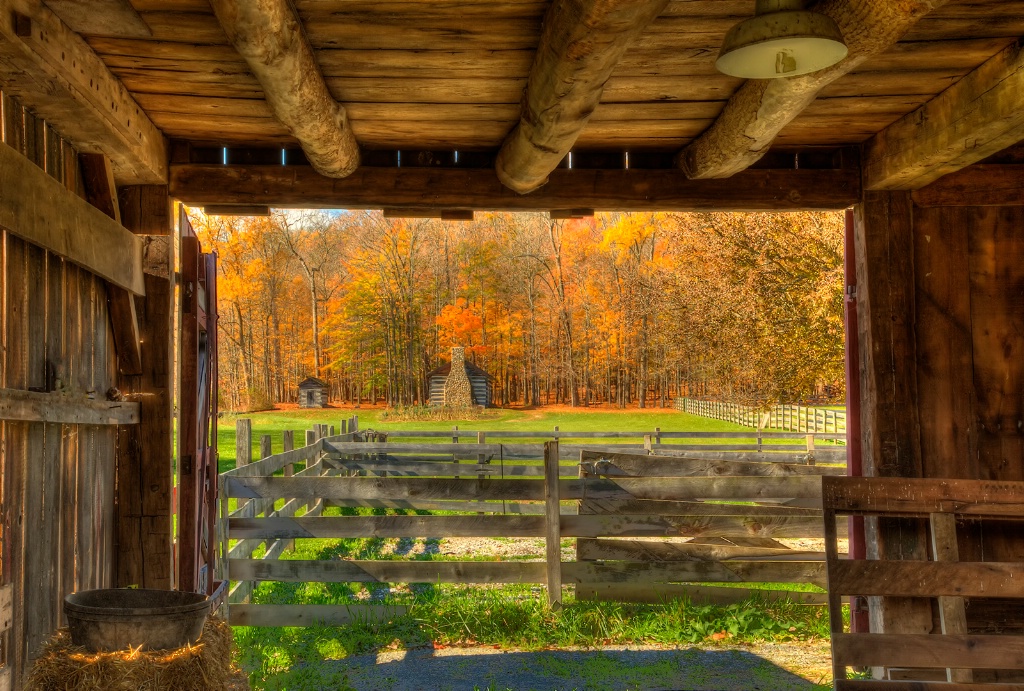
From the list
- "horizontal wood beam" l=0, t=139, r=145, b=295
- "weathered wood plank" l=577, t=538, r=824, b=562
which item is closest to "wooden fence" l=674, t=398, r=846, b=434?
"weathered wood plank" l=577, t=538, r=824, b=562

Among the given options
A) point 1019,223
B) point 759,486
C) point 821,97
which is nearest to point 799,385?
point 759,486

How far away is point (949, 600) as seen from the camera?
16.6 ft

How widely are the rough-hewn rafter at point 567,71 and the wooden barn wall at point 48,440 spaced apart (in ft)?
7.01

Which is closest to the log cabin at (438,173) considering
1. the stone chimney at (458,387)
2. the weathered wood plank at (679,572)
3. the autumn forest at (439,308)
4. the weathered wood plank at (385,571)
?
the weathered wood plank at (385,571)

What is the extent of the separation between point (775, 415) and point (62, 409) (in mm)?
31045

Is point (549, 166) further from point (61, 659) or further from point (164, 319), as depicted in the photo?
point (61, 659)

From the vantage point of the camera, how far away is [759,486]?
8.09 metres

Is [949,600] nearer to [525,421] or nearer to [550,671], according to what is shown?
[550,671]

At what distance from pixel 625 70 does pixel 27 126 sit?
271 centimetres

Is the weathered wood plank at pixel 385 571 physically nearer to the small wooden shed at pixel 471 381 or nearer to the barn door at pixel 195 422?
the barn door at pixel 195 422

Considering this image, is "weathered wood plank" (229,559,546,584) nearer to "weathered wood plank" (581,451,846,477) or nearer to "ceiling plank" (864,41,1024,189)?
"weathered wood plank" (581,451,846,477)

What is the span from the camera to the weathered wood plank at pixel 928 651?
15.8 ft

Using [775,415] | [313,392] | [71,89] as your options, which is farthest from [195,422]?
[313,392]

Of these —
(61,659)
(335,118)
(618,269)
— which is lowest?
(61,659)
